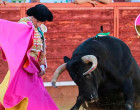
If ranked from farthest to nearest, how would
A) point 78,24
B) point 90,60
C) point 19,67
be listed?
1. point 78,24
2. point 90,60
3. point 19,67

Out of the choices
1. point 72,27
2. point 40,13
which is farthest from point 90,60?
point 72,27

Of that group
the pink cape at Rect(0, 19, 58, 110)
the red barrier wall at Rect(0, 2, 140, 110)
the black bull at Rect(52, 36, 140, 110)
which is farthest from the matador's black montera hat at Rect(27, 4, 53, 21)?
the red barrier wall at Rect(0, 2, 140, 110)

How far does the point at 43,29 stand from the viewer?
162 inches

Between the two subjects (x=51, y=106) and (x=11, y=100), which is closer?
(x=11, y=100)

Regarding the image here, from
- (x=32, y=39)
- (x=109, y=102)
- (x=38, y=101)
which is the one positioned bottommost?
(x=109, y=102)

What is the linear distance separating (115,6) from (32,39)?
12.6 feet

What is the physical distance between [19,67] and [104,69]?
91 cm

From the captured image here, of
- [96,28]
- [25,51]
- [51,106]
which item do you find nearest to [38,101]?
[51,106]

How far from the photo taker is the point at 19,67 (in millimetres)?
3674

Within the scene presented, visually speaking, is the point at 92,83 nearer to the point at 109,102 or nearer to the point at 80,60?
the point at 80,60

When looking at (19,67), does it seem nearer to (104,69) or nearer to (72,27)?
(104,69)

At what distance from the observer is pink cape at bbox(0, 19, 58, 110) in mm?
3613

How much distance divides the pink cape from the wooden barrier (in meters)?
3.38

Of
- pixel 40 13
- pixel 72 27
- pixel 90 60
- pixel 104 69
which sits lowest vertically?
pixel 72 27
